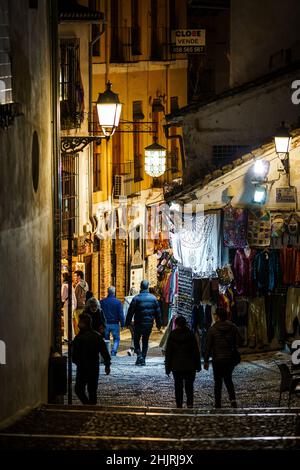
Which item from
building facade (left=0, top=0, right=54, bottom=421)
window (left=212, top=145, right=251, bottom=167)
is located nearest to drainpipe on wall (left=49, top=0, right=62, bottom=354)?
building facade (left=0, top=0, right=54, bottom=421)

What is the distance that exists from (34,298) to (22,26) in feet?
12.2

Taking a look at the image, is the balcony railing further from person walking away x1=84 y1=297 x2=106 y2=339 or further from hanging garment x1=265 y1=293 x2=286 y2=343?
person walking away x1=84 y1=297 x2=106 y2=339

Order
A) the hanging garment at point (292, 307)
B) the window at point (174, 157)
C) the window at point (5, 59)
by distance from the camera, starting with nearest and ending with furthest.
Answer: the window at point (5, 59) < the hanging garment at point (292, 307) < the window at point (174, 157)

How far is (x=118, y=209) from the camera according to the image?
39.8 metres

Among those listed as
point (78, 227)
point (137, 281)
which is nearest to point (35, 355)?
point (78, 227)

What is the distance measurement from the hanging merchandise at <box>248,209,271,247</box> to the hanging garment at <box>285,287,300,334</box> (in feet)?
4.14

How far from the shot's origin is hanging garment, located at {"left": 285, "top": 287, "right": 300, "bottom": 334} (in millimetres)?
25047

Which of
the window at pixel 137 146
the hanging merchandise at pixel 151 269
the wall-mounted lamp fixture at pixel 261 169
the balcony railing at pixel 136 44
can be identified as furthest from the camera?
the window at pixel 137 146

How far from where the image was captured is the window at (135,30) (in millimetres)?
43094

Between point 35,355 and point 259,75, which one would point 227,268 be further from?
point 35,355

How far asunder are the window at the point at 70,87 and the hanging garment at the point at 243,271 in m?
8.00

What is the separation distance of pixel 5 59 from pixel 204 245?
42.9 feet

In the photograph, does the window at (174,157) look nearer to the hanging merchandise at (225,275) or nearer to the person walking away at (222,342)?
the hanging merchandise at (225,275)

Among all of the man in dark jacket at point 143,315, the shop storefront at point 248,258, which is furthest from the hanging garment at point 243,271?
the man in dark jacket at point 143,315
